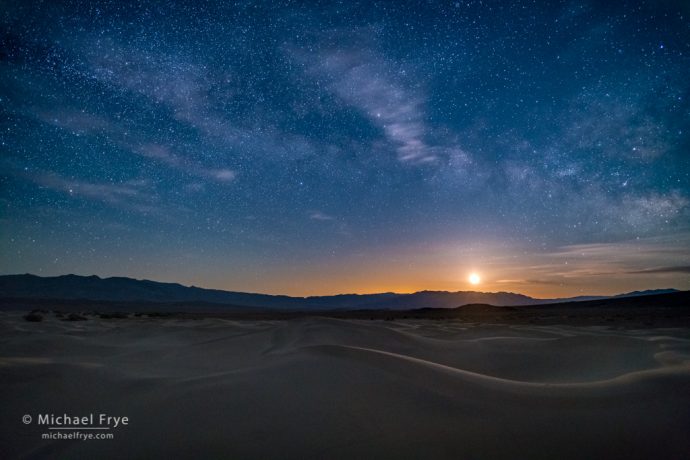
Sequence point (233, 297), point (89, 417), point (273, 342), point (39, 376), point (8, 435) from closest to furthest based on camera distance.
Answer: point (8, 435) → point (89, 417) → point (39, 376) → point (273, 342) → point (233, 297)

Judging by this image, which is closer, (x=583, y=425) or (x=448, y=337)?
(x=583, y=425)

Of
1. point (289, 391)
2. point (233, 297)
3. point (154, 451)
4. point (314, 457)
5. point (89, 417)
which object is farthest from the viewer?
point (233, 297)

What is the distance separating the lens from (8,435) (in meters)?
2.04

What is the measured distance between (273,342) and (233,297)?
17177cm

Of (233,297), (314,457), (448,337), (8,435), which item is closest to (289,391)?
(314,457)

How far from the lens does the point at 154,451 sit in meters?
1.76

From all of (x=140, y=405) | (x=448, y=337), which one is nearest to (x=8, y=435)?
(x=140, y=405)

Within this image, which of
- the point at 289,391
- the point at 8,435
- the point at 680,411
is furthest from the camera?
the point at 289,391

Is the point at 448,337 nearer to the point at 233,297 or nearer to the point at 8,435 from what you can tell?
the point at 8,435

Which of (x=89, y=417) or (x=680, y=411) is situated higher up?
(x=680, y=411)

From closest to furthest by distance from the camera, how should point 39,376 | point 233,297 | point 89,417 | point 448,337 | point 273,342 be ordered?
1. point 89,417
2. point 39,376
3. point 273,342
4. point 448,337
5. point 233,297

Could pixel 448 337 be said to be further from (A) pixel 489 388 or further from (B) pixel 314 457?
(B) pixel 314 457

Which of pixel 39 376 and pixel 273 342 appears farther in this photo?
pixel 273 342

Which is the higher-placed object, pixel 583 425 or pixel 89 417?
pixel 583 425
